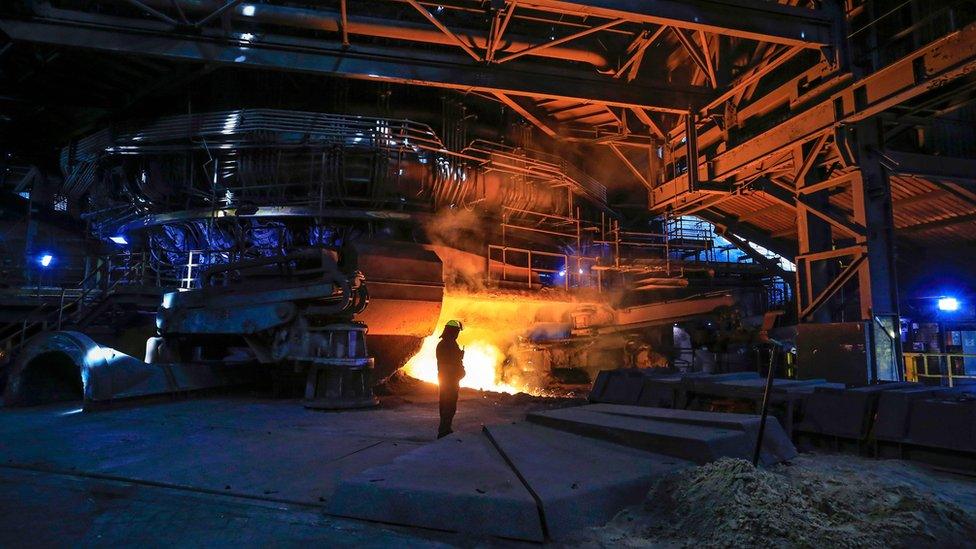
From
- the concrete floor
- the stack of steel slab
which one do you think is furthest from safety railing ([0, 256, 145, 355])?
the stack of steel slab

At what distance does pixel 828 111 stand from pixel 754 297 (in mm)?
12579

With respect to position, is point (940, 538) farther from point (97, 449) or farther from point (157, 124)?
point (157, 124)

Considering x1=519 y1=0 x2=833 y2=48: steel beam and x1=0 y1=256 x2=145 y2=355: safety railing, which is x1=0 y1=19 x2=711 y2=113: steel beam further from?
x1=0 y1=256 x2=145 y2=355: safety railing

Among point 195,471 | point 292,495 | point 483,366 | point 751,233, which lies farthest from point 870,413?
point 751,233

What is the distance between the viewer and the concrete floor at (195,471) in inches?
120

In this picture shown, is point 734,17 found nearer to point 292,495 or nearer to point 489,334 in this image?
point 489,334

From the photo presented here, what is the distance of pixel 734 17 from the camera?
884 centimetres

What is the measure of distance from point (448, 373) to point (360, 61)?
7110 millimetres

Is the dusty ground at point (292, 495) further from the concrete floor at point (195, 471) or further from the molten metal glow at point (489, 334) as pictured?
the molten metal glow at point (489, 334)

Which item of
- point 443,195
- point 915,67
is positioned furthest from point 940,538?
point 443,195

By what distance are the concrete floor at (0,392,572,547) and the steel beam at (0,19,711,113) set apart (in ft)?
20.7

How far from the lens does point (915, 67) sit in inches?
307

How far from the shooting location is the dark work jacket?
237 inches

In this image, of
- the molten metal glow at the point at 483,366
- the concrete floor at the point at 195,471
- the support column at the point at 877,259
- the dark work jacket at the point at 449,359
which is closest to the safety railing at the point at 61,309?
the concrete floor at the point at 195,471
